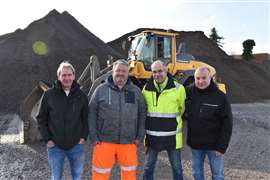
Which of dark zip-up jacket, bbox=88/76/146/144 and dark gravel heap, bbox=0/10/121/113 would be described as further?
dark gravel heap, bbox=0/10/121/113

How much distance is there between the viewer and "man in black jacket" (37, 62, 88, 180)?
10.3 ft

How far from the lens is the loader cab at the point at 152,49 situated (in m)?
8.83

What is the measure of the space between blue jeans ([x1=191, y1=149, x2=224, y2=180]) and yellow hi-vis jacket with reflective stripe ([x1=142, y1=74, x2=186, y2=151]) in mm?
271

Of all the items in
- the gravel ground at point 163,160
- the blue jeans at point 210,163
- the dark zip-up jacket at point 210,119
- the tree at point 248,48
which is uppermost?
the tree at point 248,48

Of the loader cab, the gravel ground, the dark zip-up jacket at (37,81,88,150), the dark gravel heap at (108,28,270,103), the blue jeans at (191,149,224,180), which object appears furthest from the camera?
the dark gravel heap at (108,28,270,103)

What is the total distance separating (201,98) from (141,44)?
5906 millimetres

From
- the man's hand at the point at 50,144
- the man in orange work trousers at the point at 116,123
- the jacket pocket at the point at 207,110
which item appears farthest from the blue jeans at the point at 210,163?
the man's hand at the point at 50,144

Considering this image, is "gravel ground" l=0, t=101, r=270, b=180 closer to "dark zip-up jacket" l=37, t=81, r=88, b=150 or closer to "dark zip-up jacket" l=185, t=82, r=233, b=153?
"dark zip-up jacket" l=185, t=82, r=233, b=153

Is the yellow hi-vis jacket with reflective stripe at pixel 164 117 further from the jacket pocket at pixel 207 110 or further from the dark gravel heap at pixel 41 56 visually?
the dark gravel heap at pixel 41 56

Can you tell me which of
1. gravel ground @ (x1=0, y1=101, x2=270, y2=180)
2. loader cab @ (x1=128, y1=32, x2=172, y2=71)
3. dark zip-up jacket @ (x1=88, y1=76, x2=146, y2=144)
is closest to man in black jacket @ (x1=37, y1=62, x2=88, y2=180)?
dark zip-up jacket @ (x1=88, y1=76, x2=146, y2=144)

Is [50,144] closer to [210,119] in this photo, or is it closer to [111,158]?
[111,158]

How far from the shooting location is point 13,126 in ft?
30.6

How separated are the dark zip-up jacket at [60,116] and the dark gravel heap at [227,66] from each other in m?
20.7

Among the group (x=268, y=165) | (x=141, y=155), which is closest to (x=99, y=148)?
(x=141, y=155)
